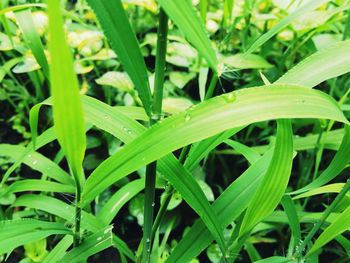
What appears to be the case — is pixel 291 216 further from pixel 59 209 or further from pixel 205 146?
pixel 59 209

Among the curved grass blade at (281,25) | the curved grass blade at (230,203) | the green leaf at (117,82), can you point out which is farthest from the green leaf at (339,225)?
the green leaf at (117,82)

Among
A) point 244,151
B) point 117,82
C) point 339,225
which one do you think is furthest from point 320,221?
point 117,82

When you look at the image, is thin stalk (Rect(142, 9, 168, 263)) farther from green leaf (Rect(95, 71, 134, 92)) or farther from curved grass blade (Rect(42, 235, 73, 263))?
green leaf (Rect(95, 71, 134, 92))

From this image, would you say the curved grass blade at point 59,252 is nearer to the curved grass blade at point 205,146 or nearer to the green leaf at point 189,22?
the curved grass blade at point 205,146

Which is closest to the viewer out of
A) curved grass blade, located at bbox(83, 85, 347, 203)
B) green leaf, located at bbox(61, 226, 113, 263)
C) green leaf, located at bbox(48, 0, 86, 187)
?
green leaf, located at bbox(48, 0, 86, 187)

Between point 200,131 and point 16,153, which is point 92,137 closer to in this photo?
point 16,153

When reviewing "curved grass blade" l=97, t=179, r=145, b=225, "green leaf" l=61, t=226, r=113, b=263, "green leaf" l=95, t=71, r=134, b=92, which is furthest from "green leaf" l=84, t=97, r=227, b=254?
"green leaf" l=95, t=71, r=134, b=92
